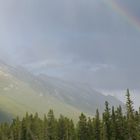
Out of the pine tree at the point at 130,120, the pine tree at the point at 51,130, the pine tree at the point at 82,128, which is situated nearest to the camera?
the pine tree at the point at 130,120

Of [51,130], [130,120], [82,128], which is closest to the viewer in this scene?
[130,120]

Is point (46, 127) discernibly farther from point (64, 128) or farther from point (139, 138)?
point (139, 138)

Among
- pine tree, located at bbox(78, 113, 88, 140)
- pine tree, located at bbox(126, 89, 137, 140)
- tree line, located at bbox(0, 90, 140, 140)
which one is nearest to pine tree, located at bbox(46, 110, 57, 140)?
tree line, located at bbox(0, 90, 140, 140)

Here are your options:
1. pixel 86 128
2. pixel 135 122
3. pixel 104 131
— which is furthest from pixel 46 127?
pixel 135 122

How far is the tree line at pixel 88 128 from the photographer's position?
377 ft

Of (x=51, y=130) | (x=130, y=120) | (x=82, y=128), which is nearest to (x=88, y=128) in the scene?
(x=82, y=128)

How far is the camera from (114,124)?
12644 centimetres

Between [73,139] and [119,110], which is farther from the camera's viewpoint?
[73,139]

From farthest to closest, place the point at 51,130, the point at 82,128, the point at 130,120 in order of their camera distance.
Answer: the point at 51,130
the point at 82,128
the point at 130,120

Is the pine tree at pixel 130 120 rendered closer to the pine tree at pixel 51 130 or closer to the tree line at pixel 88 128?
the tree line at pixel 88 128

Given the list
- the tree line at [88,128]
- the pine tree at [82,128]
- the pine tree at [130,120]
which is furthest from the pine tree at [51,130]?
the pine tree at [130,120]

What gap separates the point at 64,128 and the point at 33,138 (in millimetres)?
14696

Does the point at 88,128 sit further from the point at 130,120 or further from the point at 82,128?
the point at 130,120

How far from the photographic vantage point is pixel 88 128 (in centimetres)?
14112
